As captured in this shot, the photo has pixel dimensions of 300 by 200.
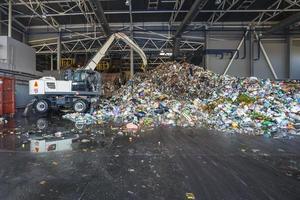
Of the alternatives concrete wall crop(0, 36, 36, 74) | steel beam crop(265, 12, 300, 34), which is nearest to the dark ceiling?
steel beam crop(265, 12, 300, 34)

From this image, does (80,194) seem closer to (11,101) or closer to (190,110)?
(190,110)

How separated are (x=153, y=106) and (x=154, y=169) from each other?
821cm

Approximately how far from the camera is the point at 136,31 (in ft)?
68.6

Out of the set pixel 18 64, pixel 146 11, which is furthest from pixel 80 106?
pixel 146 11

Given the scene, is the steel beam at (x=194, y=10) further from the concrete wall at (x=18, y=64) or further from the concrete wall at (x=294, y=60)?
the concrete wall at (x=18, y=64)

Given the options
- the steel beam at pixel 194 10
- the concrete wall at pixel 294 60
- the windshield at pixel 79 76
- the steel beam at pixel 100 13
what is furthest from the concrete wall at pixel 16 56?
the concrete wall at pixel 294 60

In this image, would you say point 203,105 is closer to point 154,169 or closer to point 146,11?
point 146,11

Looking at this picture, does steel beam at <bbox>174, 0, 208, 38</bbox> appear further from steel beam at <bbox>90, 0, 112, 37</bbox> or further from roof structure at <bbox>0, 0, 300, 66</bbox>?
steel beam at <bbox>90, 0, 112, 37</bbox>

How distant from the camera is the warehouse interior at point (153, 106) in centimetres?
430

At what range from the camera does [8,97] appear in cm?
1376

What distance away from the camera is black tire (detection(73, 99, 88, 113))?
14.3 metres

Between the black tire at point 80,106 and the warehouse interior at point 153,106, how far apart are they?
54 mm

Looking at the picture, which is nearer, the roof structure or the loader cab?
the loader cab

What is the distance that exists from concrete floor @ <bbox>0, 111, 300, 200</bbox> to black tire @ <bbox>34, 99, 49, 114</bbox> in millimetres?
6734
